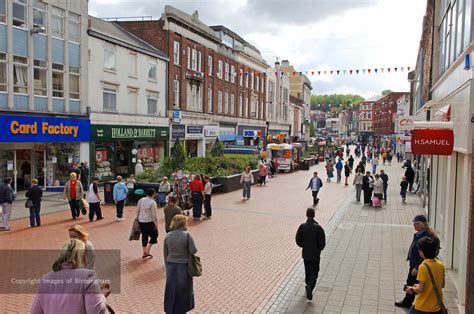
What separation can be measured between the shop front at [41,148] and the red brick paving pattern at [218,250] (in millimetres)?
6179

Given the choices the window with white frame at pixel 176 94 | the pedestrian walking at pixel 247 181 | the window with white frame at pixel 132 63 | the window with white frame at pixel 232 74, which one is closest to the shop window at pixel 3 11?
the window with white frame at pixel 132 63

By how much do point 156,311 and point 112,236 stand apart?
5853mm

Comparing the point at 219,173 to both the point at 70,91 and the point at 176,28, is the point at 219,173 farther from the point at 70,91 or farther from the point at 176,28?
the point at 176,28

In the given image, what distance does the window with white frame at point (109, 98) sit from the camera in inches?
1049

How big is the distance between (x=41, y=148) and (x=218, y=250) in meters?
14.8

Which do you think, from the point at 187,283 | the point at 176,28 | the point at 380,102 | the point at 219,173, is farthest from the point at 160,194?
the point at 380,102

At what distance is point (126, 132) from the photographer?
2834 centimetres

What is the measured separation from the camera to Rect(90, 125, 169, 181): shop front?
85.4 ft

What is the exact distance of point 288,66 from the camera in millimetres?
92125

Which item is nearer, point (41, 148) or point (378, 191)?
point (378, 191)

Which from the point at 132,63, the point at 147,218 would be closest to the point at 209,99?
the point at 132,63

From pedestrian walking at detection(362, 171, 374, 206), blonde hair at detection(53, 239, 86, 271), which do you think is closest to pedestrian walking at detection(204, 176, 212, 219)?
pedestrian walking at detection(362, 171, 374, 206)

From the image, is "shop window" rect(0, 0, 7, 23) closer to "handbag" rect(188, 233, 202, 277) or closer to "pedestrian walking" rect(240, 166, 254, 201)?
"pedestrian walking" rect(240, 166, 254, 201)

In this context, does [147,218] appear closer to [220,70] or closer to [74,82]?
[74,82]
